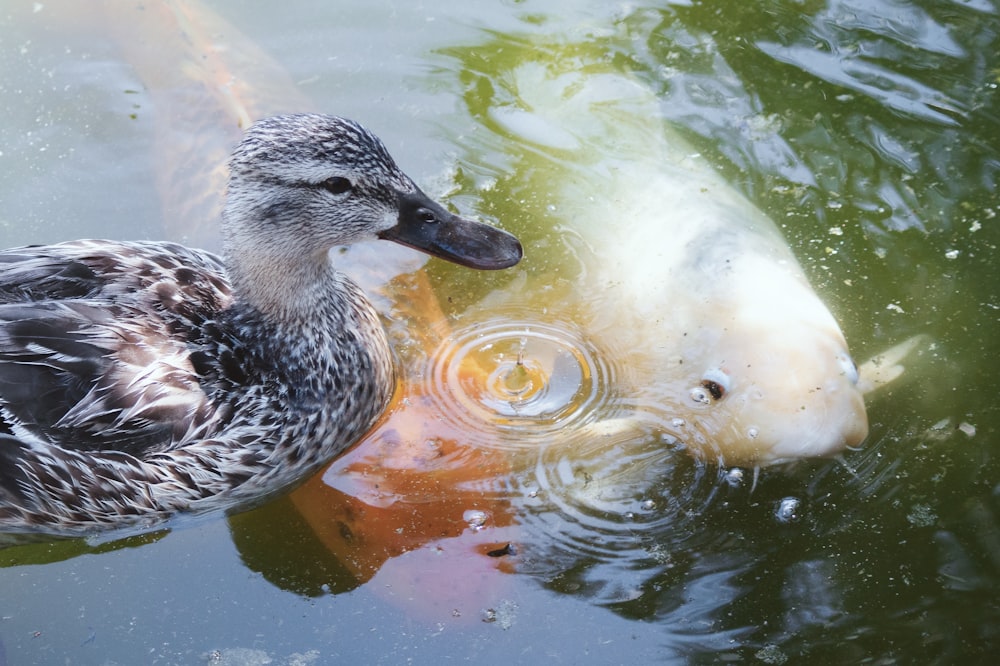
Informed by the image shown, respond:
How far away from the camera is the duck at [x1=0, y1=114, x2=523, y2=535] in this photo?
3691mm

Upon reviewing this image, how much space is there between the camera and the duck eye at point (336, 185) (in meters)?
3.76

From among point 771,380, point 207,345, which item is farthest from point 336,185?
point 771,380

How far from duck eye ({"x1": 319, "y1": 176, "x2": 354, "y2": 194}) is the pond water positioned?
112cm

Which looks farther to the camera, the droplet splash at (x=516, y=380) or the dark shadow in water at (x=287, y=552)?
the droplet splash at (x=516, y=380)

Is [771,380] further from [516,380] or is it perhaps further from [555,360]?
[516,380]

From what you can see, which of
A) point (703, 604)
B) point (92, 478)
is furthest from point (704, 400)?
point (92, 478)

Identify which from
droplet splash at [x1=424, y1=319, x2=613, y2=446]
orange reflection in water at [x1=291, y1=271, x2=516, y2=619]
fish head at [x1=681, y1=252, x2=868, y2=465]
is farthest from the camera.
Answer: droplet splash at [x1=424, y1=319, x2=613, y2=446]

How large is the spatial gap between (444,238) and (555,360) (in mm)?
951

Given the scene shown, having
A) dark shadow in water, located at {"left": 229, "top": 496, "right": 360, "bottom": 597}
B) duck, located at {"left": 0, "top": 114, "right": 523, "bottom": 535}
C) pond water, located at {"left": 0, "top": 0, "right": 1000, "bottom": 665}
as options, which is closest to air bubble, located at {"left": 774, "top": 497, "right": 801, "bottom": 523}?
pond water, located at {"left": 0, "top": 0, "right": 1000, "bottom": 665}

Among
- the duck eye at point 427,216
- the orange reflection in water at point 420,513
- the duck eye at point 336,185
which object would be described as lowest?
the orange reflection in water at point 420,513

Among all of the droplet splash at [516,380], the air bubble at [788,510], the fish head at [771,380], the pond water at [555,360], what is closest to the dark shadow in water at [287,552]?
the pond water at [555,360]

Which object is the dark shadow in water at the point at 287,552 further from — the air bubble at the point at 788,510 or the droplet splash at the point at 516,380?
the air bubble at the point at 788,510

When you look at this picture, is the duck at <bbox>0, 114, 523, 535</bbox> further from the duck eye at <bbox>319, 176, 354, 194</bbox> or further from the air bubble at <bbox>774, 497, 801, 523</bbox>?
the air bubble at <bbox>774, 497, 801, 523</bbox>

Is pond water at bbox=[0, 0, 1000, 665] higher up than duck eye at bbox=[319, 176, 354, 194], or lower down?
lower down
